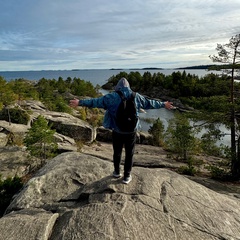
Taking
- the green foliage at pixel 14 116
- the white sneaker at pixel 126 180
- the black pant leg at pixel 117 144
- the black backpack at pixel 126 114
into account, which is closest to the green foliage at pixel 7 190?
the black pant leg at pixel 117 144

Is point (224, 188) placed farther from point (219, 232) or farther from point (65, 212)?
point (65, 212)

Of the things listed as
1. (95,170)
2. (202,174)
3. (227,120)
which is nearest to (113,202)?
(95,170)

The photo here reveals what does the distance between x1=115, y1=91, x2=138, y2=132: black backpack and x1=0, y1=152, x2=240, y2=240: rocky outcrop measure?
1.44 metres

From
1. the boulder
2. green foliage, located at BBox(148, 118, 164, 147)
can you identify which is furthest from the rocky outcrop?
green foliage, located at BBox(148, 118, 164, 147)

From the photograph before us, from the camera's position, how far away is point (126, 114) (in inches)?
232

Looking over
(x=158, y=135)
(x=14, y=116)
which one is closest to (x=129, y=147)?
(x=14, y=116)

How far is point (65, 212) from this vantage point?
18.0 ft

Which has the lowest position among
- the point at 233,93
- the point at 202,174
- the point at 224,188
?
the point at 202,174

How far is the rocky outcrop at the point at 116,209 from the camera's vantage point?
4.79 m

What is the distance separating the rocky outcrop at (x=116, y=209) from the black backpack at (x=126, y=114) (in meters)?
1.44

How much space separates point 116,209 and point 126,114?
2004mm

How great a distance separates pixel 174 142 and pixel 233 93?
841 cm

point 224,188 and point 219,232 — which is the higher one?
point 219,232

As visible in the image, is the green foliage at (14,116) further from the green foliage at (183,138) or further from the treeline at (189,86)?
the treeline at (189,86)
